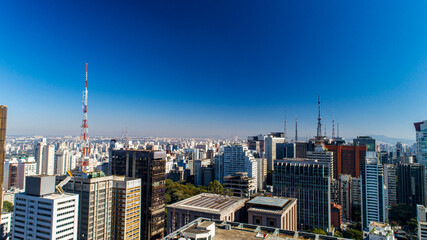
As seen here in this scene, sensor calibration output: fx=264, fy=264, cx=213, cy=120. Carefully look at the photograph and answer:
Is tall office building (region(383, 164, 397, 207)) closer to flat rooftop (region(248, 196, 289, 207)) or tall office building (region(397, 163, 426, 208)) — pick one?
tall office building (region(397, 163, 426, 208))

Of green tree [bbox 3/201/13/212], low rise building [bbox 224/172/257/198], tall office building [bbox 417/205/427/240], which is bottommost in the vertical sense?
green tree [bbox 3/201/13/212]

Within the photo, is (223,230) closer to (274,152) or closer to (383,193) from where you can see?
(383,193)

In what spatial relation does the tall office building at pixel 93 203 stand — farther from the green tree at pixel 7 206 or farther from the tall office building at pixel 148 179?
the green tree at pixel 7 206

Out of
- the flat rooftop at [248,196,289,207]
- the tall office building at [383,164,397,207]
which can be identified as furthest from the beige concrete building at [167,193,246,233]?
the tall office building at [383,164,397,207]

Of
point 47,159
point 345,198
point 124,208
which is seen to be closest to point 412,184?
point 345,198

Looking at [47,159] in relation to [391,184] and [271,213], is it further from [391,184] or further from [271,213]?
[391,184]
